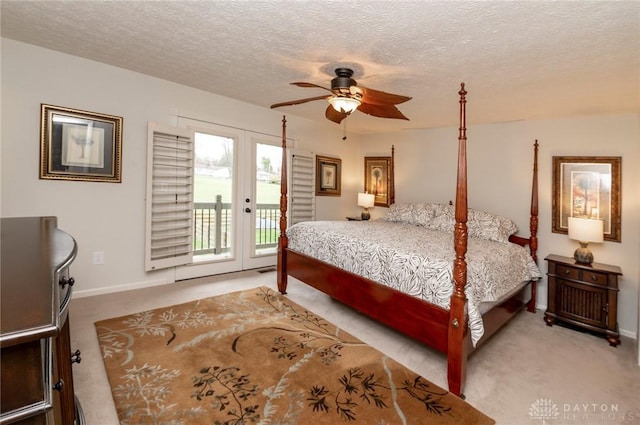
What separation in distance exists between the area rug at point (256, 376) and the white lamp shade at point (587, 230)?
2199mm

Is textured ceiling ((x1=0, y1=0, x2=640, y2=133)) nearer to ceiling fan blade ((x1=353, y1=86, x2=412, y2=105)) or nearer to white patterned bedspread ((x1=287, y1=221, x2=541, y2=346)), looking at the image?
ceiling fan blade ((x1=353, y1=86, x2=412, y2=105))

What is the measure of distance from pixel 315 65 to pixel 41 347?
264 cm

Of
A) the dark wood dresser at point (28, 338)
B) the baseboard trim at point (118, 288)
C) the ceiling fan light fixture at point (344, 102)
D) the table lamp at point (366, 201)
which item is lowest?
the baseboard trim at point (118, 288)

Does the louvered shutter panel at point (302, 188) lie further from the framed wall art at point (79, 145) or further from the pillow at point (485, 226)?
the framed wall art at point (79, 145)

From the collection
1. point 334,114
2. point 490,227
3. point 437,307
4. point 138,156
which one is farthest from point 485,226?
point 138,156

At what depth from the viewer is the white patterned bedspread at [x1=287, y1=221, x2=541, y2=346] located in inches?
82.2

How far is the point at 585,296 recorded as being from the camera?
288cm

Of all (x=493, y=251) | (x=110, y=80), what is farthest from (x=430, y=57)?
(x=110, y=80)

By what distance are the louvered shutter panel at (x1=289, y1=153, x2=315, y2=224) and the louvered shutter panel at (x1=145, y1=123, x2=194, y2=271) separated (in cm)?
157

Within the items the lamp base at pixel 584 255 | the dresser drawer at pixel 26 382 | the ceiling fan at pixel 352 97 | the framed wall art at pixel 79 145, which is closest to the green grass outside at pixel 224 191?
the framed wall art at pixel 79 145

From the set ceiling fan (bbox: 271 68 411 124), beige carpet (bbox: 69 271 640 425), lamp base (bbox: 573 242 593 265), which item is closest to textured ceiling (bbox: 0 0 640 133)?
ceiling fan (bbox: 271 68 411 124)

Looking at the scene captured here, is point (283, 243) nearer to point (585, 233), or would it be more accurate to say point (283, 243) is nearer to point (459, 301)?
point (459, 301)

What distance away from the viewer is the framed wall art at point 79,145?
287 centimetres

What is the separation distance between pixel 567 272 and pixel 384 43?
9.22ft
